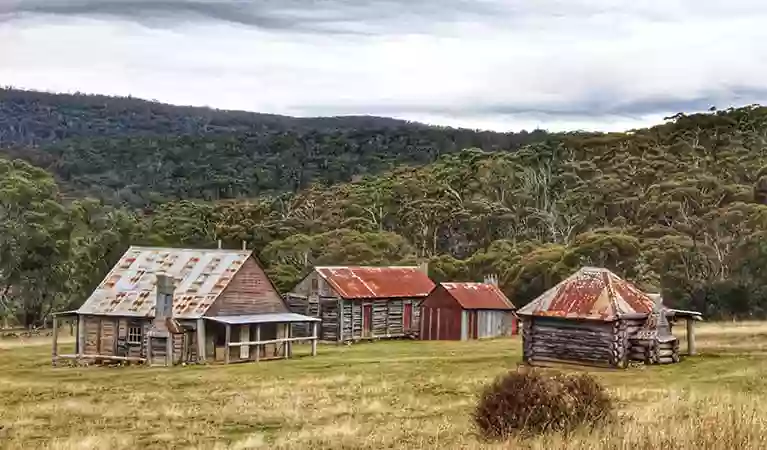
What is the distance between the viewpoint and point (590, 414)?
1705 cm

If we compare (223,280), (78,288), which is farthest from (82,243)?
(223,280)

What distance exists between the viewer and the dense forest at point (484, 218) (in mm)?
68125

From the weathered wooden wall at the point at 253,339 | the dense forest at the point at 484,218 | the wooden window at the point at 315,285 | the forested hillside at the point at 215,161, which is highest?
the forested hillside at the point at 215,161

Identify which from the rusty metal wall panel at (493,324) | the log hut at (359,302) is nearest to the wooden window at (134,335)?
the log hut at (359,302)

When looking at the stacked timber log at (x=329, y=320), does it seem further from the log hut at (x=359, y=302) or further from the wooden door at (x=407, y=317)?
the wooden door at (x=407, y=317)

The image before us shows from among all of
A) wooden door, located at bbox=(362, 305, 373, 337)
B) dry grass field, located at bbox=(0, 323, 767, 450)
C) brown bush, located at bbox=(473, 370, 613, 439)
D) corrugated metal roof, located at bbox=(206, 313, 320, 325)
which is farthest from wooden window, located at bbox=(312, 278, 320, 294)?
brown bush, located at bbox=(473, 370, 613, 439)

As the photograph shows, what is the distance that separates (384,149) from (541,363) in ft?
484

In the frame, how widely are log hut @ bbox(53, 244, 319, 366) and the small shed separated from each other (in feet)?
37.4

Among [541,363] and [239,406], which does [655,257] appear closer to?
[541,363]

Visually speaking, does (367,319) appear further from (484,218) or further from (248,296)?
(484,218)

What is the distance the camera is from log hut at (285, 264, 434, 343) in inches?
2202

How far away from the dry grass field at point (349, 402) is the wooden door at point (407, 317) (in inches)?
435

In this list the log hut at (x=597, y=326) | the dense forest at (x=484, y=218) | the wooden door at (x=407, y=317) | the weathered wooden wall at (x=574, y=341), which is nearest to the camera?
the weathered wooden wall at (x=574, y=341)

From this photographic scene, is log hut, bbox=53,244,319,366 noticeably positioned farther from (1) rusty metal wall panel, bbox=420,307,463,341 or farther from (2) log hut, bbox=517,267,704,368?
(2) log hut, bbox=517,267,704,368
